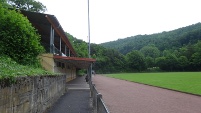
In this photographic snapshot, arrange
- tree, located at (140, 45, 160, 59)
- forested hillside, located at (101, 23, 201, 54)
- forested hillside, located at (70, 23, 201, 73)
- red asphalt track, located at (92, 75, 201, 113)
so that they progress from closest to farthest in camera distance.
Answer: red asphalt track, located at (92, 75, 201, 113) < forested hillside, located at (70, 23, 201, 73) < forested hillside, located at (101, 23, 201, 54) < tree, located at (140, 45, 160, 59)

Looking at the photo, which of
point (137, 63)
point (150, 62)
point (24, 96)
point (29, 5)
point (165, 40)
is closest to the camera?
point (24, 96)

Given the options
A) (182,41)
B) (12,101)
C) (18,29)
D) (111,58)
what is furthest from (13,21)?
(182,41)

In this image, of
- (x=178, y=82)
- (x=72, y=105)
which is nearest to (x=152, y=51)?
(x=178, y=82)

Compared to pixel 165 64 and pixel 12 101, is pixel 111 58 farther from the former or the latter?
pixel 12 101

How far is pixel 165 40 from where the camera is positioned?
135 meters

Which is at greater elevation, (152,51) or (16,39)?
(152,51)

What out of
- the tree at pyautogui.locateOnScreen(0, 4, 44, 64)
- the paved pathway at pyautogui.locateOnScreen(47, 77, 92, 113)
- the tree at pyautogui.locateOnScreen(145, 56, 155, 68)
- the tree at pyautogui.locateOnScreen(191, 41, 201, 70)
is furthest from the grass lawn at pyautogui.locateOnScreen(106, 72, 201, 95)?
the tree at pyautogui.locateOnScreen(145, 56, 155, 68)

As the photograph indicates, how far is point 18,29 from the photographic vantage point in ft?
40.9

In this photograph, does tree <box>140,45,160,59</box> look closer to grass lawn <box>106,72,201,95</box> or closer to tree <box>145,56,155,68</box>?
tree <box>145,56,155,68</box>

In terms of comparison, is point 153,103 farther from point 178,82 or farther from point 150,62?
point 150,62

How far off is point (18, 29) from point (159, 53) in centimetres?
12698

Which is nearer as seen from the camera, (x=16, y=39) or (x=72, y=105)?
(x=72, y=105)

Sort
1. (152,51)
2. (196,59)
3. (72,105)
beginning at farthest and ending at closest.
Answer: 1. (152,51)
2. (196,59)
3. (72,105)

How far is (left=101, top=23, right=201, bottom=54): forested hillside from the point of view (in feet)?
389
